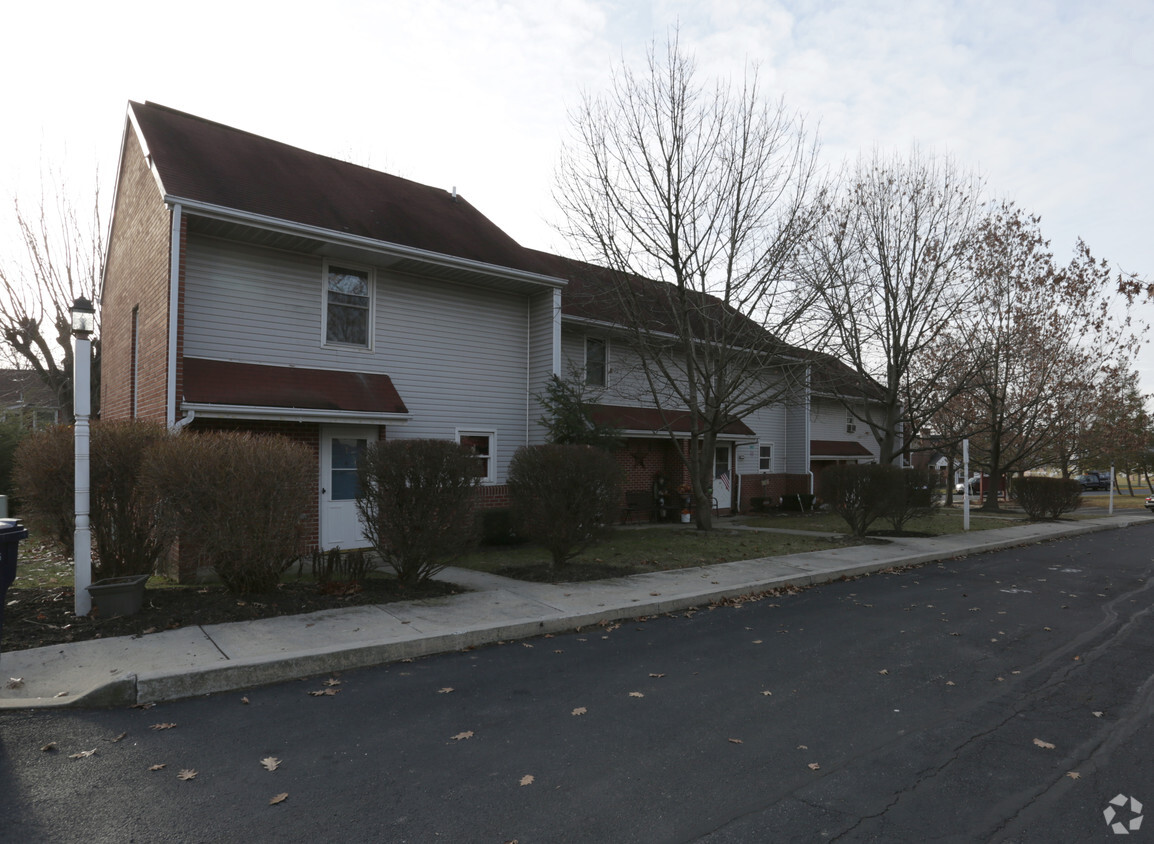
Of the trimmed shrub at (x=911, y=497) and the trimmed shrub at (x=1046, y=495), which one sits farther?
the trimmed shrub at (x=1046, y=495)

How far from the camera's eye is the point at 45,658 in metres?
5.83

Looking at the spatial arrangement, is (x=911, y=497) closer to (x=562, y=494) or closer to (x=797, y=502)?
(x=797, y=502)

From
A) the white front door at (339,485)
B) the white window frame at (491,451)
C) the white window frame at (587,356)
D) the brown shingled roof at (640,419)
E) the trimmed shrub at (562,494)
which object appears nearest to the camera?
the trimmed shrub at (562,494)

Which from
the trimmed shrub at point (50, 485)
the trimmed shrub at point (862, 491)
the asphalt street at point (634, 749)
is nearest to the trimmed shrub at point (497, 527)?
the asphalt street at point (634, 749)

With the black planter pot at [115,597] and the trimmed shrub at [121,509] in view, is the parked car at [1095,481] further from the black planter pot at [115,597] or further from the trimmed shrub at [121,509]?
the black planter pot at [115,597]

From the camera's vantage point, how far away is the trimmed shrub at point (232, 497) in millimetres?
7199

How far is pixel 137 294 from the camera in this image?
13.4 metres

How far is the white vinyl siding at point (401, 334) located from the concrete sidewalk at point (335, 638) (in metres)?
4.91

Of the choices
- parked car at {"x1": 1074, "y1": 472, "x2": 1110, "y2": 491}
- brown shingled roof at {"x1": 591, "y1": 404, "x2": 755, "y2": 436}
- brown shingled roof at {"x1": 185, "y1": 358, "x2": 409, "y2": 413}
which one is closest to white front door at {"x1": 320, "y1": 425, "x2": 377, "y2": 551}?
brown shingled roof at {"x1": 185, "y1": 358, "x2": 409, "y2": 413}

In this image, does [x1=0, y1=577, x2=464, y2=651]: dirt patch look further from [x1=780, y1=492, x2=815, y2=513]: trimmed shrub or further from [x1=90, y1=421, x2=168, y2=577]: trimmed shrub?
[x1=780, y1=492, x2=815, y2=513]: trimmed shrub

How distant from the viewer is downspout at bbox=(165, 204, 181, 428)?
1073 centimetres

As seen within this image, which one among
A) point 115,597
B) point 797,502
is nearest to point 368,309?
point 115,597

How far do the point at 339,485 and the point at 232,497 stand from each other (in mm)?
5753

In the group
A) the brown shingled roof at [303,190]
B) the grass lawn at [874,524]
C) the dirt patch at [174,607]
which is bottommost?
the grass lawn at [874,524]
